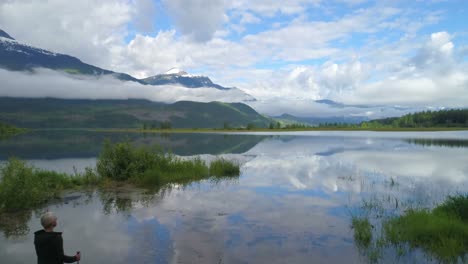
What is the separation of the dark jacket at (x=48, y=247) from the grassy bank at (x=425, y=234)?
1106 cm

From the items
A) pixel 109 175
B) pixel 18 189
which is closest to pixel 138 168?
pixel 109 175

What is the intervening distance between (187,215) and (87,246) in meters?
6.36

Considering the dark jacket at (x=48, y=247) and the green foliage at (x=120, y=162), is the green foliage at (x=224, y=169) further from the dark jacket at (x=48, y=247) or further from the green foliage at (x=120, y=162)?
the dark jacket at (x=48, y=247)

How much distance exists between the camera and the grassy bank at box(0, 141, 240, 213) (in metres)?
20.5

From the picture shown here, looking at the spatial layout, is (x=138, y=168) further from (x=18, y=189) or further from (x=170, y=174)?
(x=18, y=189)

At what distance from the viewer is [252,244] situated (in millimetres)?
15031

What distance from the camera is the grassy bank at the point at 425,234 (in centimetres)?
1359

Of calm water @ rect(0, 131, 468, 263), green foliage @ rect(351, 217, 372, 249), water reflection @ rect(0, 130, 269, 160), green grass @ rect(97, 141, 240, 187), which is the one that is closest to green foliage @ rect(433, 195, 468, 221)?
calm water @ rect(0, 131, 468, 263)

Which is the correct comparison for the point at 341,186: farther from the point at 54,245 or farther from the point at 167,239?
the point at 54,245

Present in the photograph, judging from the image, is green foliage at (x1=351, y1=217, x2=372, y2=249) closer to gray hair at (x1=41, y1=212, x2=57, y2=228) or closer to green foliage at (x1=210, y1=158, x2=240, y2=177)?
gray hair at (x1=41, y1=212, x2=57, y2=228)

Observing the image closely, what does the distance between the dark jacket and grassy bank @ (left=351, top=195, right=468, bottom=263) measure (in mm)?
11062

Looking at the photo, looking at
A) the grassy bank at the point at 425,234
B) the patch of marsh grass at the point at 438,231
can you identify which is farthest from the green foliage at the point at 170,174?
the patch of marsh grass at the point at 438,231

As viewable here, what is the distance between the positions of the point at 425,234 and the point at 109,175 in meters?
25.4

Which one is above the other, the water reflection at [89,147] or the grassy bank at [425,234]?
the grassy bank at [425,234]
